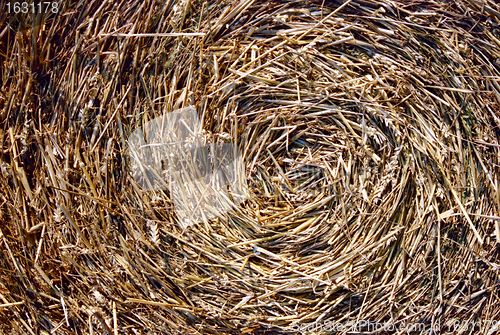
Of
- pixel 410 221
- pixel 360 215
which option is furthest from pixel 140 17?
pixel 410 221

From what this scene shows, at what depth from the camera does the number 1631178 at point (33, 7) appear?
1765 mm

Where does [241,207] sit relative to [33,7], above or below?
below

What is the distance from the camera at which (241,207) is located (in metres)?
1.83

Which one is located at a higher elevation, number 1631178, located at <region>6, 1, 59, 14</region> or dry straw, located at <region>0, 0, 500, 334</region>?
number 1631178, located at <region>6, 1, 59, 14</region>

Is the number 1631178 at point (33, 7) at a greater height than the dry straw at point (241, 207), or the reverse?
the number 1631178 at point (33, 7)

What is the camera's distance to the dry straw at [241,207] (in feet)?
5.59

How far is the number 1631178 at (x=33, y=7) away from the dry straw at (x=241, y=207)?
2 cm

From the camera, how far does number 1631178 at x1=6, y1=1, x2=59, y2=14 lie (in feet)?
5.79

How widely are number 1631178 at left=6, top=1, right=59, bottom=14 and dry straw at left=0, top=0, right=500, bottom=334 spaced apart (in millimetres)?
19

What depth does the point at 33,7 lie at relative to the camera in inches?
69.6

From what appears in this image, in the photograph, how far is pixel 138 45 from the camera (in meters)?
1.74

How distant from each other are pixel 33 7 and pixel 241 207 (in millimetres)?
798

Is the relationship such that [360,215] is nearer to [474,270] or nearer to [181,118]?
[474,270]

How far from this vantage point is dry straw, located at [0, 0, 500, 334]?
5.59 feet
